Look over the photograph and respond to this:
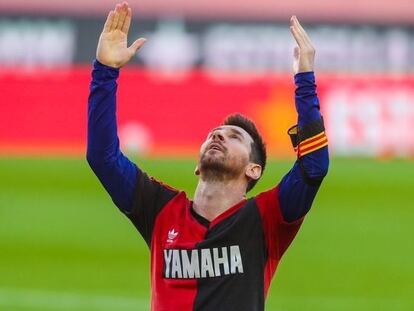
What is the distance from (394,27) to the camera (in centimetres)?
1742

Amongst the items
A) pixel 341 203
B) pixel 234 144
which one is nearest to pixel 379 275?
pixel 341 203

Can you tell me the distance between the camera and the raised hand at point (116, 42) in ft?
18.1

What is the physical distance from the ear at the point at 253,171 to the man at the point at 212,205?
33 millimetres

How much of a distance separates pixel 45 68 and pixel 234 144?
11.9 meters

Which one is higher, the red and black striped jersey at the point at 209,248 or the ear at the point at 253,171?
the ear at the point at 253,171

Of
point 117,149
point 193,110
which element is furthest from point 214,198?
point 193,110

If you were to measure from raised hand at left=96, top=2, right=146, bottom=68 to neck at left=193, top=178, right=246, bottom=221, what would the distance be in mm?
723

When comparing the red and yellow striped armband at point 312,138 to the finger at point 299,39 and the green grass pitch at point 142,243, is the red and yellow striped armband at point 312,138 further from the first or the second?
the green grass pitch at point 142,243

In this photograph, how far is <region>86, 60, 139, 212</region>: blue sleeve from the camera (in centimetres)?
551

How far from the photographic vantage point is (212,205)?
18.7 feet

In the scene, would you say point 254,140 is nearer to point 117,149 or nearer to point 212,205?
point 212,205

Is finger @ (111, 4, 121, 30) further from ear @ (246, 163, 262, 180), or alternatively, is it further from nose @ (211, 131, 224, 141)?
ear @ (246, 163, 262, 180)

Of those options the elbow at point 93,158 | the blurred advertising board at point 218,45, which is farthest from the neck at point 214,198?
the blurred advertising board at point 218,45

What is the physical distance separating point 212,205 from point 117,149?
0.53 meters
